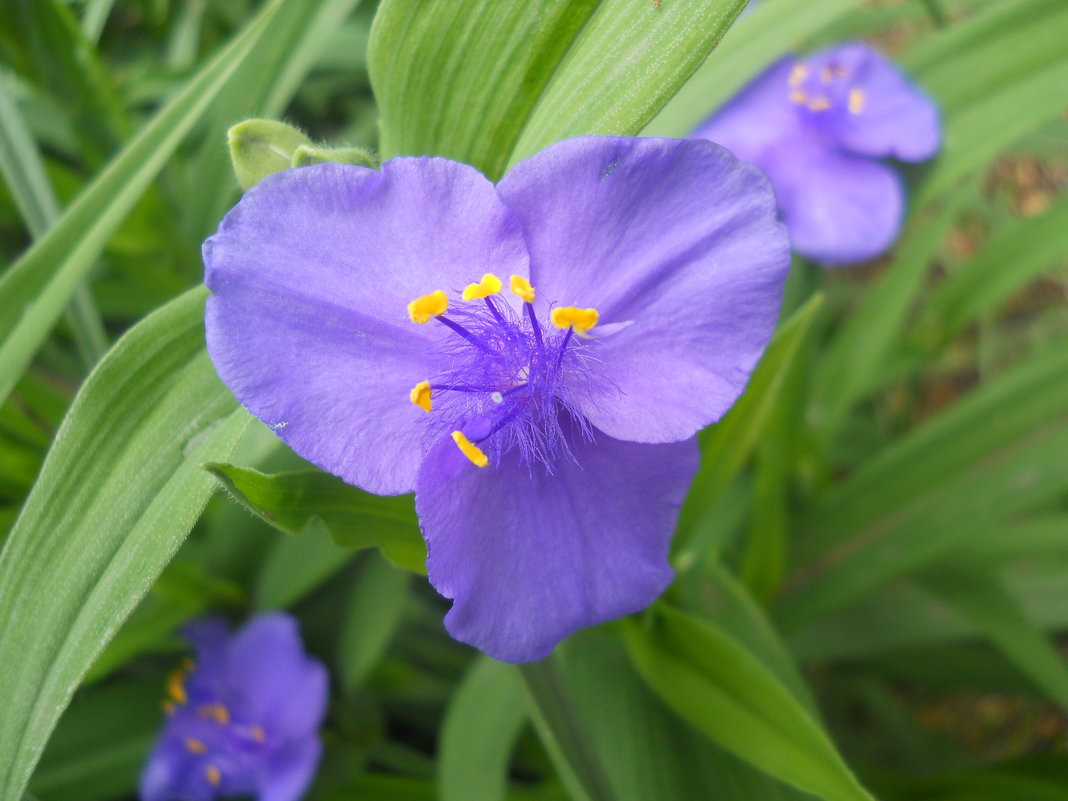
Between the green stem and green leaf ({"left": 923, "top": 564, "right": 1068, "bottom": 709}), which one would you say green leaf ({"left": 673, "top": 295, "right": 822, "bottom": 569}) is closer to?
the green stem

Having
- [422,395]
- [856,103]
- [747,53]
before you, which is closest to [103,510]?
[422,395]

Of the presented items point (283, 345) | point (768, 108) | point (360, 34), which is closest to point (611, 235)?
point (283, 345)

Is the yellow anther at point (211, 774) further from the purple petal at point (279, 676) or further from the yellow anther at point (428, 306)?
the yellow anther at point (428, 306)

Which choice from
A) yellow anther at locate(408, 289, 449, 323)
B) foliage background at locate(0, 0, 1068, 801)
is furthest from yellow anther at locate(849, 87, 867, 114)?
yellow anther at locate(408, 289, 449, 323)

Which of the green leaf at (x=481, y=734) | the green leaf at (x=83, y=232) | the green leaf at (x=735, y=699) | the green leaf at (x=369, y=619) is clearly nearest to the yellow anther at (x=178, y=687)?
the green leaf at (x=369, y=619)

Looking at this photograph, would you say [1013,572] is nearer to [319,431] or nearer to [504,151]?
[504,151]

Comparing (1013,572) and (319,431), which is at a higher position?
(319,431)

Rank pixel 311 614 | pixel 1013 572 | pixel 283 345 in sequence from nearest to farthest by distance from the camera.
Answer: pixel 283 345
pixel 311 614
pixel 1013 572
